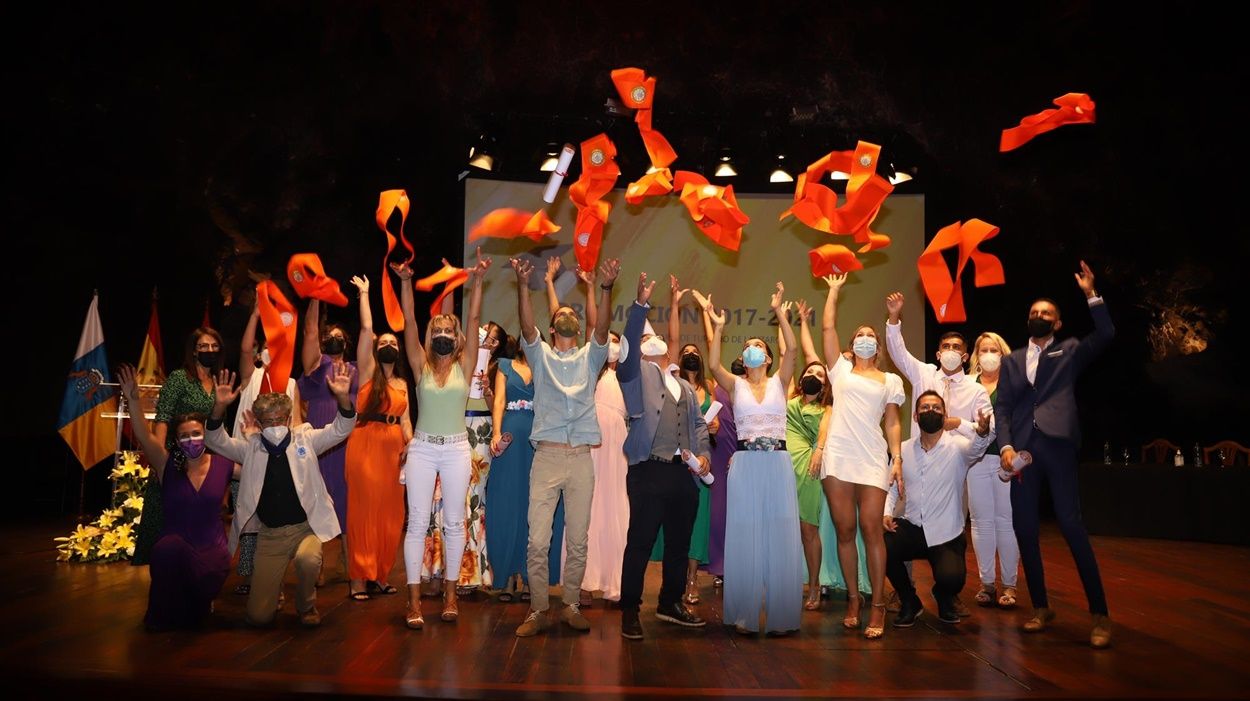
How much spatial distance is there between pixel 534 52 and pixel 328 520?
21.9ft

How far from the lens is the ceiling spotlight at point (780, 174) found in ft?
34.9

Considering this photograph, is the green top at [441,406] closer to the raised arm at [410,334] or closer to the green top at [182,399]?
the raised arm at [410,334]

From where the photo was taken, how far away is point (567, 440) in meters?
4.99

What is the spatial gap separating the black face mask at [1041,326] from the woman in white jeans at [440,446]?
2.90m

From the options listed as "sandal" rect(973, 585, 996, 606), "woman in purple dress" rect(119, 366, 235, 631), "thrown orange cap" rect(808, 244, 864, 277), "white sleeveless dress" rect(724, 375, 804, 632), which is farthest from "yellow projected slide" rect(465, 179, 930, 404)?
"woman in purple dress" rect(119, 366, 235, 631)

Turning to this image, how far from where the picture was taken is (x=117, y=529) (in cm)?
718

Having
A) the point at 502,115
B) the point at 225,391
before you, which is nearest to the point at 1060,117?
the point at 225,391

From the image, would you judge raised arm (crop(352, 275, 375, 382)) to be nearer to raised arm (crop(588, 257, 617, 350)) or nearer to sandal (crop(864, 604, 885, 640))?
raised arm (crop(588, 257, 617, 350))

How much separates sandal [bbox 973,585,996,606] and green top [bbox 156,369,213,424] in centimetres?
483

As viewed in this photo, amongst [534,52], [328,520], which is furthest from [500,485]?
[534,52]

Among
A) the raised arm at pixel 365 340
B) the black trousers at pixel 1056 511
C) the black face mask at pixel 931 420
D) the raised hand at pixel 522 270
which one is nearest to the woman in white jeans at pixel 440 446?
the raised hand at pixel 522 270

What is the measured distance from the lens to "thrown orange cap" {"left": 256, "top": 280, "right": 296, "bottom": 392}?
621 cm

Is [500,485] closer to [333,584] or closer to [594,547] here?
[594,547]

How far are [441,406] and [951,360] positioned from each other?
308cm
